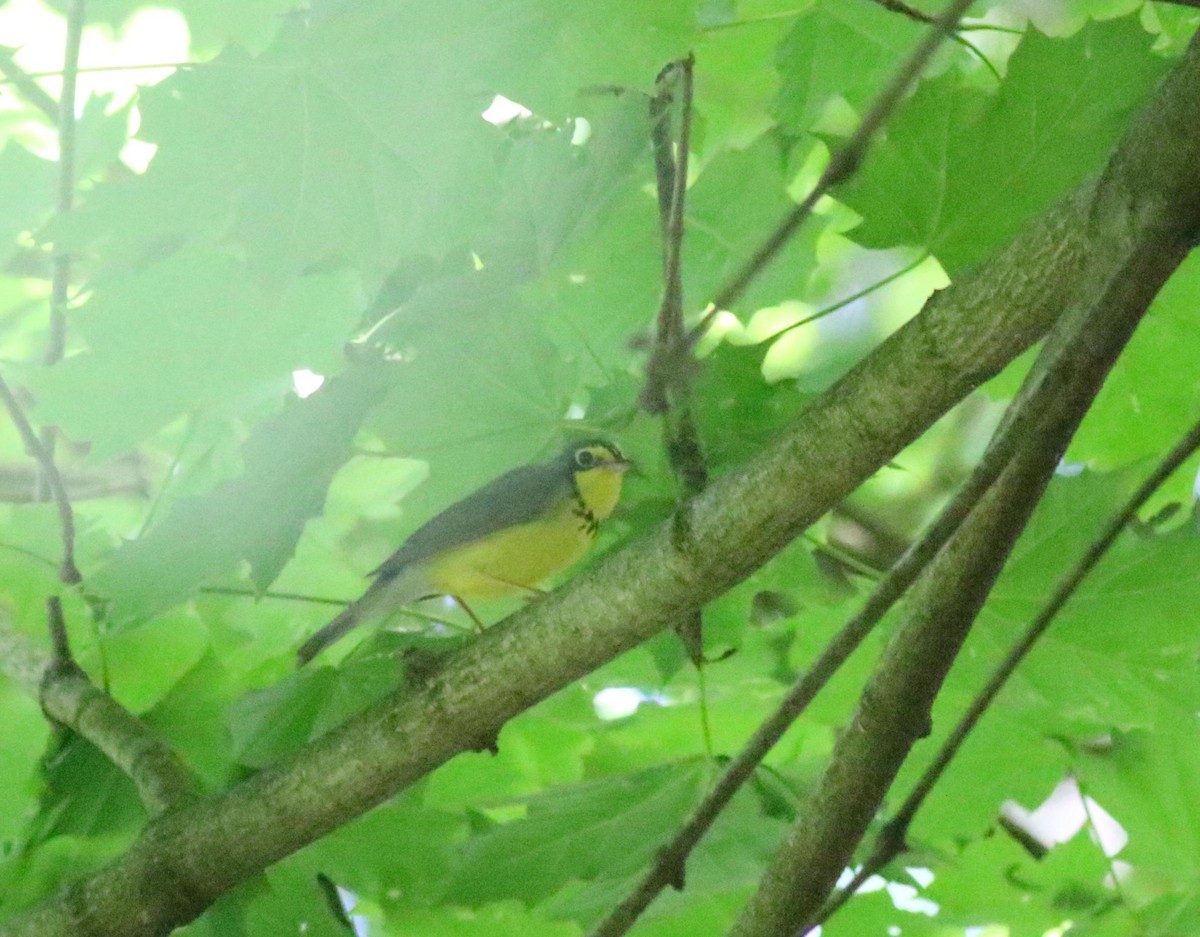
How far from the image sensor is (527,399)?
1648 mm

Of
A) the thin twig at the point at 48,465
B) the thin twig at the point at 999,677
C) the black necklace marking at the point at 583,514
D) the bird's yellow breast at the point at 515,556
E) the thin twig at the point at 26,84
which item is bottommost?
the thin twig at the point at 999,677

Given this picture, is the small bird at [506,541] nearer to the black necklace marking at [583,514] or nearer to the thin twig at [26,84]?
the black necklace marking at [583,514]

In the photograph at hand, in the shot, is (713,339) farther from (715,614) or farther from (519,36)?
(519,36)

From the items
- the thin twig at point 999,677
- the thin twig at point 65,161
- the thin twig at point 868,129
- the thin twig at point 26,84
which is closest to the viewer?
the thin twig at point 868,129

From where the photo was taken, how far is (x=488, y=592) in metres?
1.99

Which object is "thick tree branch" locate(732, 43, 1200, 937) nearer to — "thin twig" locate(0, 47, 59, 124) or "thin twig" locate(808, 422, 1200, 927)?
"thin twig" locate(808, 422, 1200, 927)

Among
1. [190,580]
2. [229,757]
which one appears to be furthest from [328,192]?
[229,757]

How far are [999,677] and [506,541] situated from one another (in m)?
0.86

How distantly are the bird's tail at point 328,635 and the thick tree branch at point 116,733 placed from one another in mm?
236

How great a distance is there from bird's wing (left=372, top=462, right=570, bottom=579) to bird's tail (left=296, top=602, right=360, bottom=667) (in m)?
0.07

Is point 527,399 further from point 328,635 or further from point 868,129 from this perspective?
point 868,129

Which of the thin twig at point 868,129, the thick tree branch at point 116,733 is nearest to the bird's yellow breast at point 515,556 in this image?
the thick tree branch at point 116,733

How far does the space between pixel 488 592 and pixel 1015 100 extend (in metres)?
1.05

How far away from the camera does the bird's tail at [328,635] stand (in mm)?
1870
